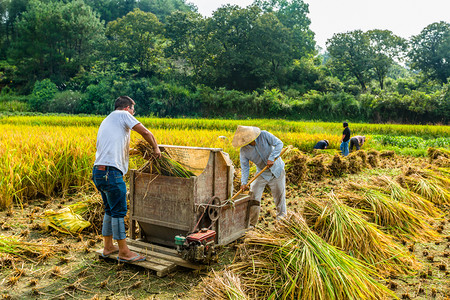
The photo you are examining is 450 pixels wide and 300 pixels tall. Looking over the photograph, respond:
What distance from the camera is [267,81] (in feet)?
99.5

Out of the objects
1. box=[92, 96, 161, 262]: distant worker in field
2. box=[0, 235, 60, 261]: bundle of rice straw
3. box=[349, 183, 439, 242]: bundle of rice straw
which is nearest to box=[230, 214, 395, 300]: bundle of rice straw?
box=[92, 96, 161, 262]: distant worker in field

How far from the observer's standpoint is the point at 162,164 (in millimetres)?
3488

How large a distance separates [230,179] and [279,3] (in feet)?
155

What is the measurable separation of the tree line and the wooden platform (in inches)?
909

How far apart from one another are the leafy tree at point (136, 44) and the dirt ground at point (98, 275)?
93.4ft

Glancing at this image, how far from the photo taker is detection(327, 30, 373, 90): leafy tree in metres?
32.2

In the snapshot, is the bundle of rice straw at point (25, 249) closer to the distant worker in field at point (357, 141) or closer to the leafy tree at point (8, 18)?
the distant worker in field at point (357, 141)

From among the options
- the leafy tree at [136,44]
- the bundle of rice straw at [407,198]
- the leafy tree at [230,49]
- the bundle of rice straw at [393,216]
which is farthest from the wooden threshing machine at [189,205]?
the leafy tree at [136,44]

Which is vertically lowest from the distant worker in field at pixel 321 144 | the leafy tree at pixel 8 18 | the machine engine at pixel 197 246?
the distant worker in field at pixel 321 144

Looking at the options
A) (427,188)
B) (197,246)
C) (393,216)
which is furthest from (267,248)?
(427,188)

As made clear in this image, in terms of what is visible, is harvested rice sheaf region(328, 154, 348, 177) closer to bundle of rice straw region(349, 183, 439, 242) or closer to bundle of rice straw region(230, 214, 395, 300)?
bundle of rice straw region(349, 183, 439, 242)

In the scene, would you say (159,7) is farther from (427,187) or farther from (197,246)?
(197,246)

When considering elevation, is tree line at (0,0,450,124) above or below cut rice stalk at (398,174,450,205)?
above

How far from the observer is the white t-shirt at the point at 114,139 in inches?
124
